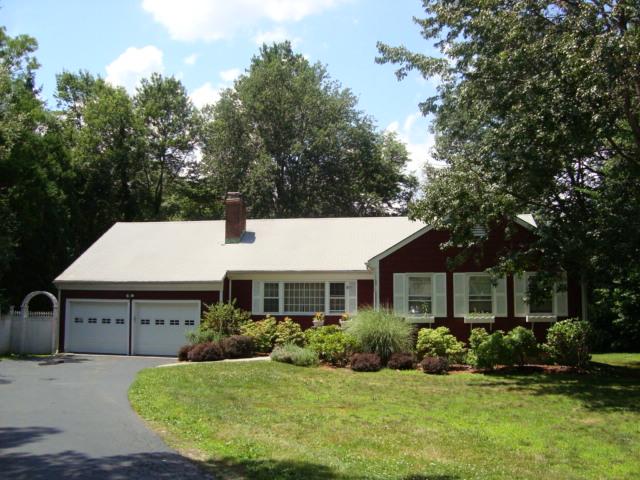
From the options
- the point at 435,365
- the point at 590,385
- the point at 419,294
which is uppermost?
the point at 419,294

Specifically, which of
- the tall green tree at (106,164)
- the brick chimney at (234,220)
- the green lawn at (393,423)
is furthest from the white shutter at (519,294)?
the tall green tree at (106,164)

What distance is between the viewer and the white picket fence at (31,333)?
24516 millimetres

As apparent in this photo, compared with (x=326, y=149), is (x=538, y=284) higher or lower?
lower

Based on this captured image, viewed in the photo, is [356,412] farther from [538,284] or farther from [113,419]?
[538,284]

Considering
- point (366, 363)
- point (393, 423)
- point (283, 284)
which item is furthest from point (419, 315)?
point (393, 423)

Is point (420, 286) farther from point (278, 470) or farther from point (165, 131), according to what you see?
point (165, 131)

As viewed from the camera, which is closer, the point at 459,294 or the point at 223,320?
the point at 459,294

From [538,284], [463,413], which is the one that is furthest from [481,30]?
[463,413]

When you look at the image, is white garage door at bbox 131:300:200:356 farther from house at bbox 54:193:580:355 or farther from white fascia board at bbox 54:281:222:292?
white fascia board at bbox 54:281:222:292

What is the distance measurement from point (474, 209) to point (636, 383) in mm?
6293

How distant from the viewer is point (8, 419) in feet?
35.4

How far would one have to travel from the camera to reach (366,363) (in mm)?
18719

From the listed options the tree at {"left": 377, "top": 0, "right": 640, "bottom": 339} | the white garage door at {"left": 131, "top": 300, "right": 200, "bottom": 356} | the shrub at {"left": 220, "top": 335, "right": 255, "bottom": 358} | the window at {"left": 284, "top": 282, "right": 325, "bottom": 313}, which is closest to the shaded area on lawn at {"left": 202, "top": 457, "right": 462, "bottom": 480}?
the tree at {"left": 377, "top": 0, "right": 640, "bottom": 339}

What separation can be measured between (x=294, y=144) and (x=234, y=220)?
46.5 ft
